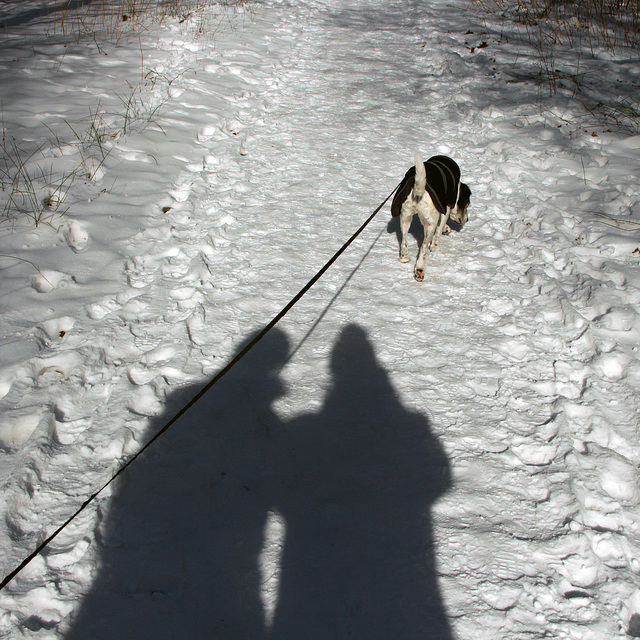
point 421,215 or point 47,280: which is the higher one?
Result: point 421,215

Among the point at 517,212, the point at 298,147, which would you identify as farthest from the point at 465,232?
the point at 298,147

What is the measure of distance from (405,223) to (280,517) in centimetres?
240

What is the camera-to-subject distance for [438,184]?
11.6ft

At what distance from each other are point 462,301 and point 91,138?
4114mm

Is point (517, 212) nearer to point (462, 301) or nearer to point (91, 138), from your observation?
point (462, 301)

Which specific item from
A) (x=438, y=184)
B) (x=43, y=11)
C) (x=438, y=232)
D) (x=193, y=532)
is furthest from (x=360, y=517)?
(x=43, y=11)

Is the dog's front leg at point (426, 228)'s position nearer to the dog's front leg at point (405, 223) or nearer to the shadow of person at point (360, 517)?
the dog's front leg at point (405, 223)

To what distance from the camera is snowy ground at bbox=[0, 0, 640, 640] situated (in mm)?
1977

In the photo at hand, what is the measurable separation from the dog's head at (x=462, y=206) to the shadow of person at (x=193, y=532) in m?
2.28

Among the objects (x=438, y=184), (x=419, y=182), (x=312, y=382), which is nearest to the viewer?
(x=312, y=382)

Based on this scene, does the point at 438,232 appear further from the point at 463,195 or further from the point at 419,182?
the point at 419,182

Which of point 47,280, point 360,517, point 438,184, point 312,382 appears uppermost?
point 438,184

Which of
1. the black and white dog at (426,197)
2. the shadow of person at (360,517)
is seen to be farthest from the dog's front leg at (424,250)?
the shadow of person at (360,517)

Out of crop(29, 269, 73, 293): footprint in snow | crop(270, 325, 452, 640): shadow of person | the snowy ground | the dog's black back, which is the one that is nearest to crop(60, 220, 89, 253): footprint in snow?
the snowy ground
